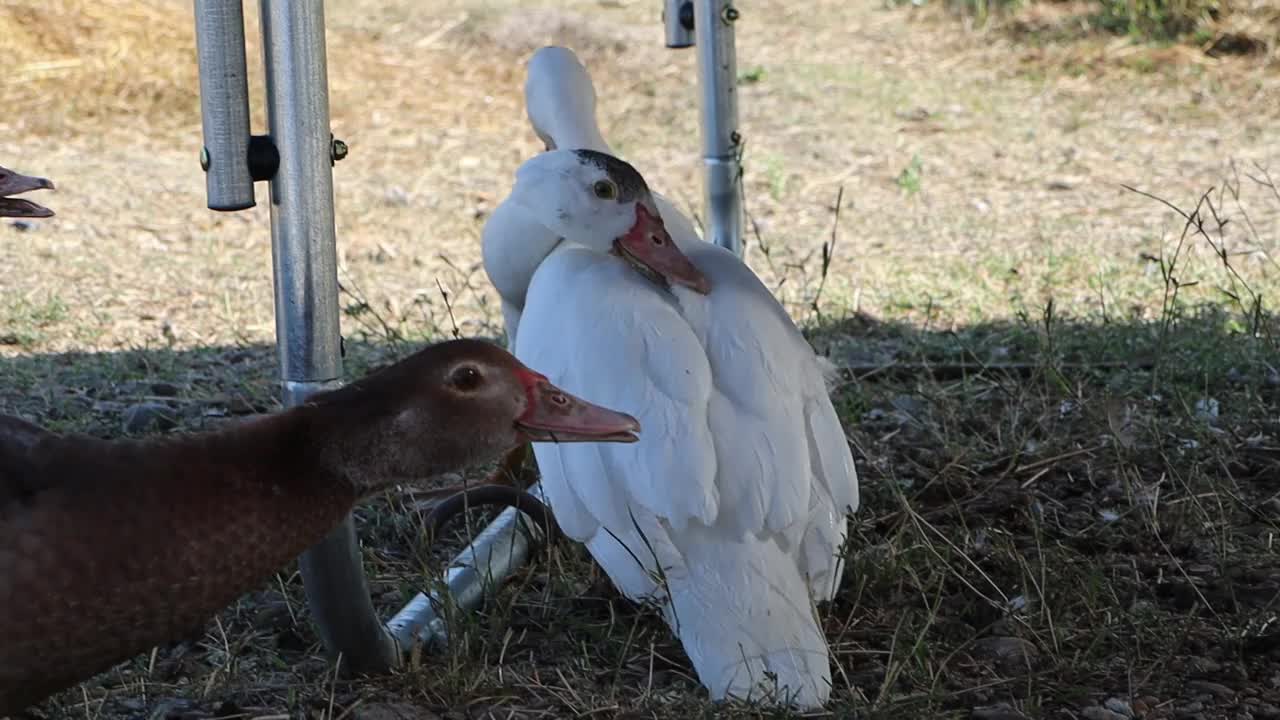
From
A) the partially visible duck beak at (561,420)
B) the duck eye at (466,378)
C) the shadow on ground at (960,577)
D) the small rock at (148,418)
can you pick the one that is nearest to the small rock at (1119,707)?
the shadow on ground at (960,577)

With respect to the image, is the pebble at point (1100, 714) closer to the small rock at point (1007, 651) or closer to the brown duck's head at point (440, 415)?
the small rock at point (1007, 651)

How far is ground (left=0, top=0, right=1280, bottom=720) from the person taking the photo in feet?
9.04

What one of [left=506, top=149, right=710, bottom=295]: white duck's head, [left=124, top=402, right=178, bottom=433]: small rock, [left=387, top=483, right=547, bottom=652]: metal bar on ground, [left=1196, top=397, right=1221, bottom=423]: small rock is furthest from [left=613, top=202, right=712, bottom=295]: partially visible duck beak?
[left=1196, top=397, right=1221, bottom=423]: small rock

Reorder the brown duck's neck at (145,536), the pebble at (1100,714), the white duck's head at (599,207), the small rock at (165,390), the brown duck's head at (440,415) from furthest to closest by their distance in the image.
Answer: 1. the small rock at (165,390)
2. the white duck's head at (599,207)
3. the pebble at (1100,714)
4. the brown duck's head at (440,415)
5. the brown duck's neck at (145,536)

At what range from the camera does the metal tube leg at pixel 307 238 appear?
2.48 metres

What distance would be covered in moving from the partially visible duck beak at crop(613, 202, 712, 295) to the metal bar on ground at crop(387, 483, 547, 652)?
572 millimetres

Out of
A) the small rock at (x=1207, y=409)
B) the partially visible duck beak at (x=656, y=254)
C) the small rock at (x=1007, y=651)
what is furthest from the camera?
the small rock at (x=1207, y=409)

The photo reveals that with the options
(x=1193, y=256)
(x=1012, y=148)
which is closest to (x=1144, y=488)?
(x=1193, y=256)

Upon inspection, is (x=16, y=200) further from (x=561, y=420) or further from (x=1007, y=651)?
(x=1007, y=651)

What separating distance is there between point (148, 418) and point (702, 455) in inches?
68.9

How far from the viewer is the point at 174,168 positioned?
7238 mm

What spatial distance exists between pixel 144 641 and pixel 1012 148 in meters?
6.35

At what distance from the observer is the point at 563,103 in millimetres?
4359

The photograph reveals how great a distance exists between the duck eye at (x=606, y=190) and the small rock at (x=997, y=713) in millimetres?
1417
